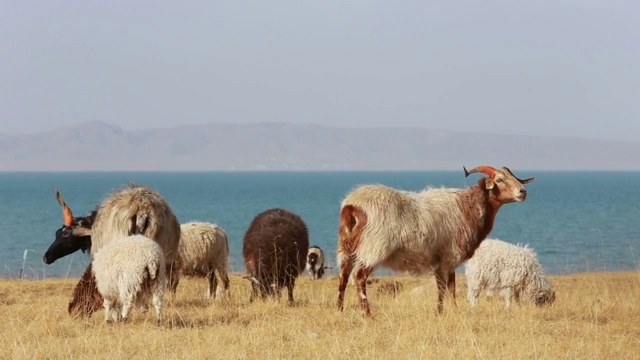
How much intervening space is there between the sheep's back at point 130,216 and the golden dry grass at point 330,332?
3.48 ft

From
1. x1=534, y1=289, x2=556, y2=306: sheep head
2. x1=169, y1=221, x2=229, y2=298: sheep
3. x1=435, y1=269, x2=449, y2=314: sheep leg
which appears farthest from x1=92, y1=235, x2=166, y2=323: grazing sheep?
x1=534, y1=289, x2=556, y2=306: sheep head

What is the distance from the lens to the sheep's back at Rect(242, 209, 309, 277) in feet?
45.8

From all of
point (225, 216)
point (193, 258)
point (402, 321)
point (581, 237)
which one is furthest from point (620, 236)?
point (402, 321)

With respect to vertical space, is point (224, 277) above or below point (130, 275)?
below

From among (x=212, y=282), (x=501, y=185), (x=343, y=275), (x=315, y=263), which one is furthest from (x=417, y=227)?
(x=315, y=263)

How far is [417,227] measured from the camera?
1158cm

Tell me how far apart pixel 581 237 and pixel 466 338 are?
4417 centimetres

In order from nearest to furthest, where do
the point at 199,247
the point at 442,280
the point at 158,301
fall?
the point at 158,301, the point at 442,280, the point at 199,247

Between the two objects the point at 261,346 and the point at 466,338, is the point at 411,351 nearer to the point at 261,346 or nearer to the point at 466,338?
the point at 466,338

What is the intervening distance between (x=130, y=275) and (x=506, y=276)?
5550 mm

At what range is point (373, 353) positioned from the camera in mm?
8539

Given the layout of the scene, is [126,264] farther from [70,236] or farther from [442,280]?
[442,280]

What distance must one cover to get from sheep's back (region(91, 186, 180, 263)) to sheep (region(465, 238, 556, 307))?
4.32 meters

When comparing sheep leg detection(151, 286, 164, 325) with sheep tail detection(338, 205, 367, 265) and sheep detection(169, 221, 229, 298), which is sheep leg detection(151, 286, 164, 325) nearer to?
sheep tail detection(338, 205, 367, 265)
